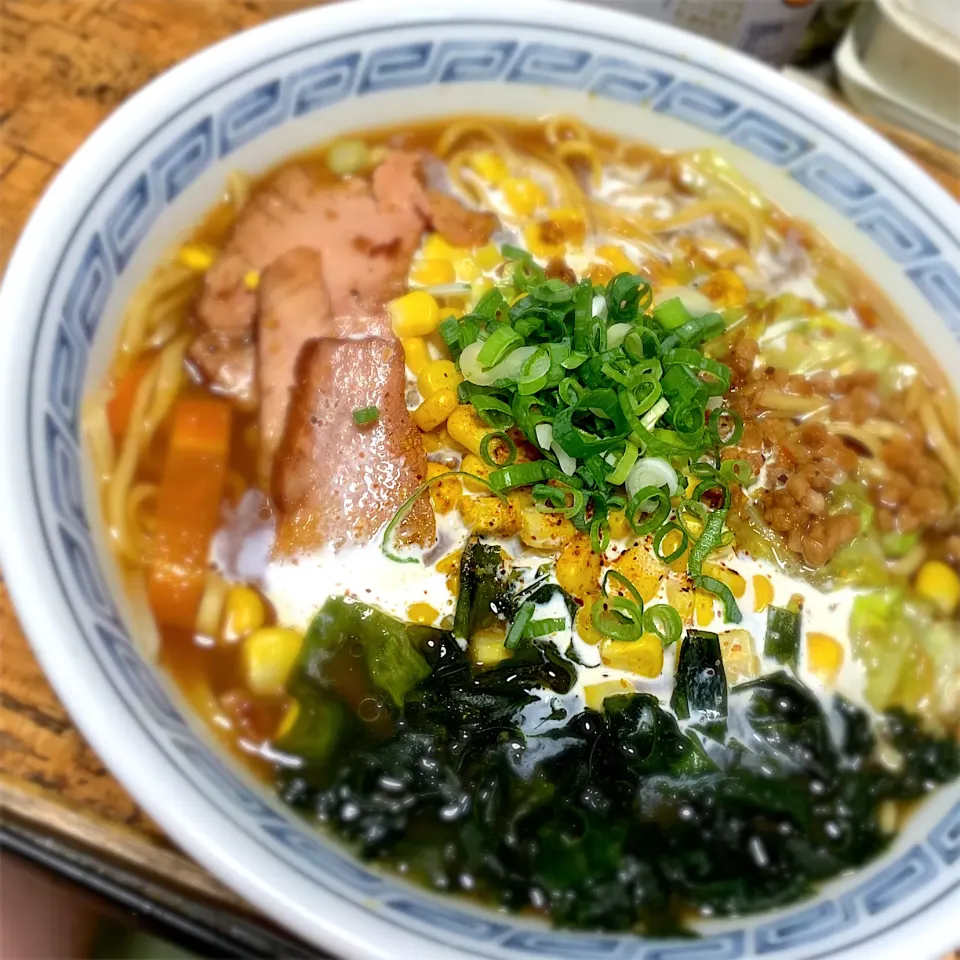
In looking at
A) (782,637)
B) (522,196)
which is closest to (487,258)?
(522,196)

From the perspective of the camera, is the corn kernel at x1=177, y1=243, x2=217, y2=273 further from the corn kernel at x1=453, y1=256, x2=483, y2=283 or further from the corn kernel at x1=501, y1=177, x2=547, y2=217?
the corn kernel at x1=501, y1=177, x2=547, y2=217

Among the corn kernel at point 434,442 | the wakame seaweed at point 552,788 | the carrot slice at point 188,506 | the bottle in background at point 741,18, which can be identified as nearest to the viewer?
the wakame seaweed at point 552,788

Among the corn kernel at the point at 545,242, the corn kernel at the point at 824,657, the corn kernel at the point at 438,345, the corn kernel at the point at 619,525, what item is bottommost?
the corn kernel at the point at 824,657

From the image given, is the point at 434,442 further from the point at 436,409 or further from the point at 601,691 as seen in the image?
the point at 601,691

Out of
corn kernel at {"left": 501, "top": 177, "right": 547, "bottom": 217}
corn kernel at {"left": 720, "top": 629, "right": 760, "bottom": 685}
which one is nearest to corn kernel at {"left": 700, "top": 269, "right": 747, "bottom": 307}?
corn kernel at {"left": 501, "top": 177, "right": 547, "bottom": 217}

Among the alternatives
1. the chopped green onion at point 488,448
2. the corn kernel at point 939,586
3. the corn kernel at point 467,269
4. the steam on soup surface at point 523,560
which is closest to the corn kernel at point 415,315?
the steam on soup surface at point 523,560

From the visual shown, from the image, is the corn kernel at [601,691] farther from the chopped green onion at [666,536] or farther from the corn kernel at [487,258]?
the corn kernel at [487,258]

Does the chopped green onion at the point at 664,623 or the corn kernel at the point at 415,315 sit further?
the corn kernel at the point at 415,315
